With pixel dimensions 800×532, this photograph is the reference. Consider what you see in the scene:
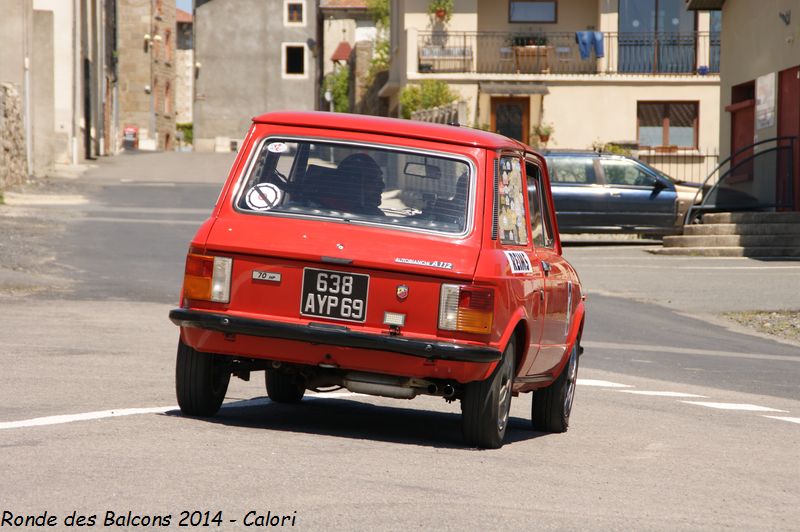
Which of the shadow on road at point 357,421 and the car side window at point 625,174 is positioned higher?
the car side window at point 625,174

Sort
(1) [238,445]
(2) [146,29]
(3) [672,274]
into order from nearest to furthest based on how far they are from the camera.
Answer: (1) [238,445] → (3) [672,274] → (2) [146,29]

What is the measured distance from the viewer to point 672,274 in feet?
84.5

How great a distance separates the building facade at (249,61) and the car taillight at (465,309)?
84491 mm

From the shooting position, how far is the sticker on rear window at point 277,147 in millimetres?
8789

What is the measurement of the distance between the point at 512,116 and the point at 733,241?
69.6 ft

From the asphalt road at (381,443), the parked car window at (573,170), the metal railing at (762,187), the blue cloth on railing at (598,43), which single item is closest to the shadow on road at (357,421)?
the asphalt road at (381,443)

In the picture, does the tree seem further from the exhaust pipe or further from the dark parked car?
the exhaust pipe

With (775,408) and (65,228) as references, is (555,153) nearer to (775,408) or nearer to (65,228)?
(65,228)

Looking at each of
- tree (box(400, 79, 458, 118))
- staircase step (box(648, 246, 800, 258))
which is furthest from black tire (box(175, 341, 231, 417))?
tree (box(400, 79, 458, 118))

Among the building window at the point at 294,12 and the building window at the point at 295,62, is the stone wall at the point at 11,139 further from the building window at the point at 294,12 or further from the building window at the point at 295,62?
the building window at the point at 294,12

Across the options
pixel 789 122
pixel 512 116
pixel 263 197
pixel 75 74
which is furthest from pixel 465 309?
pixel 75 74

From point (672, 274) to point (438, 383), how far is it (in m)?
18.0

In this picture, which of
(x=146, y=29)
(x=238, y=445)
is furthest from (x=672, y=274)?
(x=146, y=29)

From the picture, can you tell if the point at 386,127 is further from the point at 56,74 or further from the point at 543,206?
the point at 56,74
